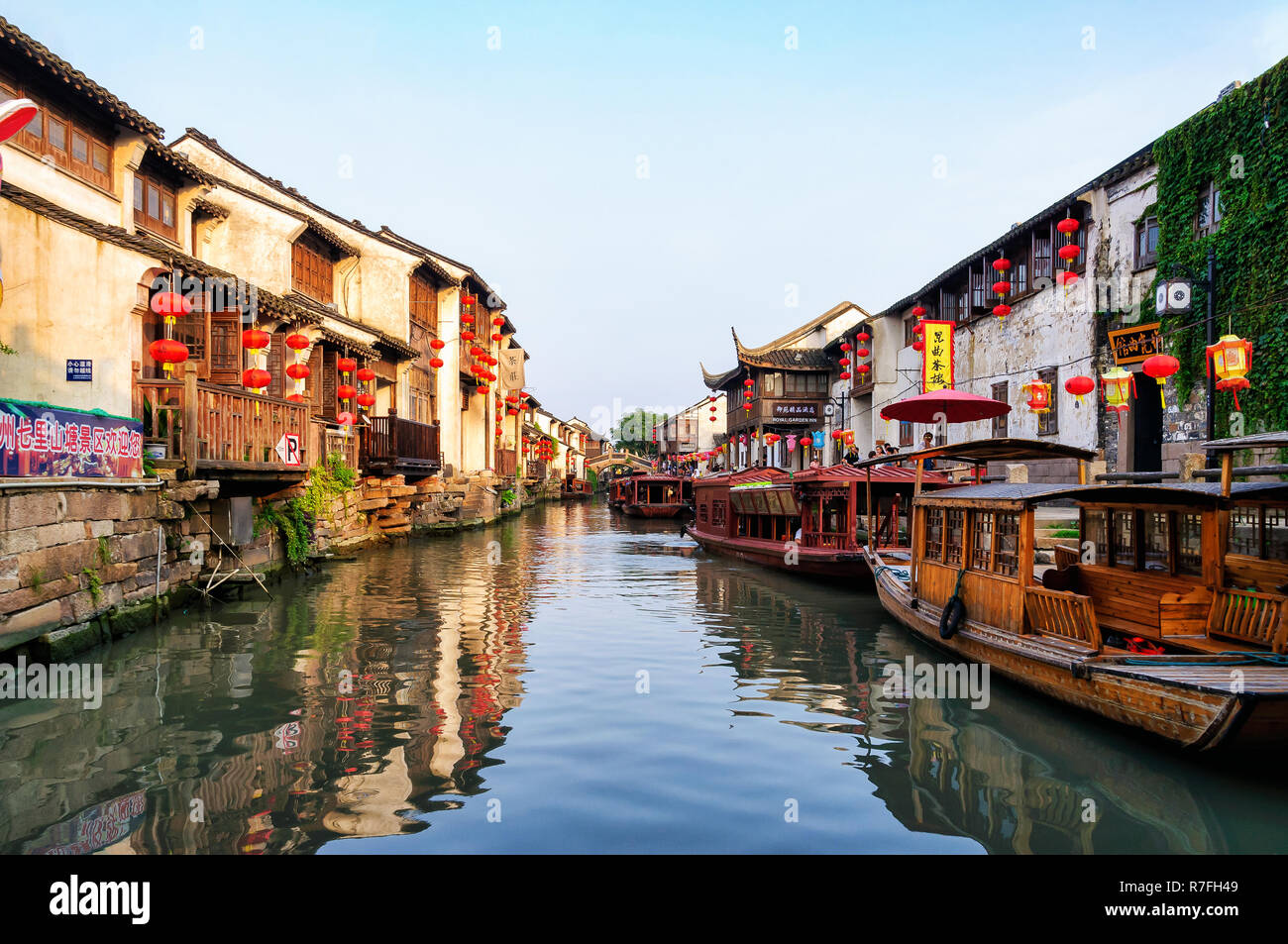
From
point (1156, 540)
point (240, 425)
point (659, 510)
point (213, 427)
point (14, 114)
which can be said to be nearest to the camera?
point (14, 114)

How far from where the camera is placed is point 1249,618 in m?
7.42

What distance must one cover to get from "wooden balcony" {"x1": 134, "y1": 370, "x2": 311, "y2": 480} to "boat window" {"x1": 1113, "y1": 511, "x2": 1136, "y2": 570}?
1193 cm

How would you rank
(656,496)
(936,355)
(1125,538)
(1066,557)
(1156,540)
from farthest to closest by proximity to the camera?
(656,496) → (936,355) → (1066,557) → (1125,538) → (1156,540)

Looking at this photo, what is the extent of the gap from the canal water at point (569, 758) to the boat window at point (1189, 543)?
2.23 meters

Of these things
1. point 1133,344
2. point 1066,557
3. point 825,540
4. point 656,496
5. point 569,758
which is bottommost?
point 569,758

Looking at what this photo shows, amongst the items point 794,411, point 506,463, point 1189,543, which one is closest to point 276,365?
point 1189,543

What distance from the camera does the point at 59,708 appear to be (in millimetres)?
7617

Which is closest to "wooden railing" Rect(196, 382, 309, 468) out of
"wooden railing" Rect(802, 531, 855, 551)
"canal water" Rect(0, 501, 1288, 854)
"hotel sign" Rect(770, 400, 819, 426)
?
"canal water" Rect(0, 501, 1288, 854)

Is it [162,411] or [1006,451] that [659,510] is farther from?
[162,411]

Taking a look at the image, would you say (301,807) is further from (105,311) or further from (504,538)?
(504,538)

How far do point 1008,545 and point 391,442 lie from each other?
17.5 metres

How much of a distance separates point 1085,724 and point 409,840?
6.03 meters

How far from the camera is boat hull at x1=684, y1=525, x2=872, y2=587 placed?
16.2 meters

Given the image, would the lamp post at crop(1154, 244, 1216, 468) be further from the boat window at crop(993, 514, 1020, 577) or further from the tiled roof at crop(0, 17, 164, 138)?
the tiled roof at crop(0, 17, 164, 138)
